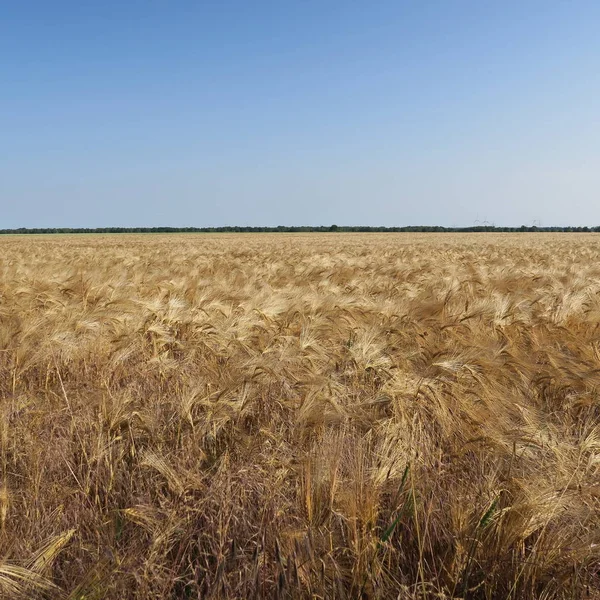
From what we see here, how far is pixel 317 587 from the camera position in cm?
132

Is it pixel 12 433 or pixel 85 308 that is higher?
pixel 85 308

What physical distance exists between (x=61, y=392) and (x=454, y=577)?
2.33m

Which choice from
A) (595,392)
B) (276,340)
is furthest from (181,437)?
(595,392)

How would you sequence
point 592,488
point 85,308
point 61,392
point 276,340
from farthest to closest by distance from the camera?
point 85,308 → point 276,340 → point 61,392 → point 592,488

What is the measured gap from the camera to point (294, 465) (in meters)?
1.83

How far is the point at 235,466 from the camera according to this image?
1866 mm

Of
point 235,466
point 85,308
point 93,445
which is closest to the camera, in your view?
point 235,466

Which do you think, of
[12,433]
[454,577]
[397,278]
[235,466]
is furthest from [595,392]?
[397,278]

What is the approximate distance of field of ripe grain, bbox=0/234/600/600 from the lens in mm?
1358

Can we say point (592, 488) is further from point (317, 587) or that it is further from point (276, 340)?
point (276, 340)

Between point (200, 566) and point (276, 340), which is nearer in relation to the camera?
point (200, 566)

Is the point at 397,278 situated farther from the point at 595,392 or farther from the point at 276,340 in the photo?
the point at 595,392

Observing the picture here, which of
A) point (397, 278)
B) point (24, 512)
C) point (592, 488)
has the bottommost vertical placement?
point (24, 512)

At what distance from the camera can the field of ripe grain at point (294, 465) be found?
1.36 metres
